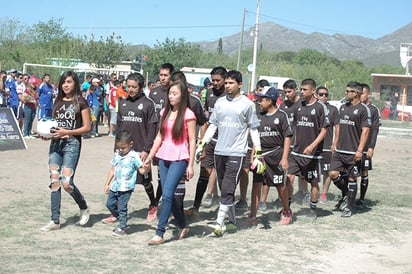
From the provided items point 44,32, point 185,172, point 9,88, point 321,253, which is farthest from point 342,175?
point 44,32

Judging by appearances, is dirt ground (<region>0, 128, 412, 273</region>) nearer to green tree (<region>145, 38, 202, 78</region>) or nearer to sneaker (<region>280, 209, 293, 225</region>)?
sneaker (<region>280, 209, 293, 225</region>)

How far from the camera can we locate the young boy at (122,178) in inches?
275

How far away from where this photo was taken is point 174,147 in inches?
268

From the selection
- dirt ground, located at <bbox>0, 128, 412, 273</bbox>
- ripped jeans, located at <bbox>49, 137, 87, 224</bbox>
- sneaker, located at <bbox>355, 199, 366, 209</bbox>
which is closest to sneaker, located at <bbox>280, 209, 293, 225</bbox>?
dirt ground, located at <bbox>0, 128, 412, 273</bbox>

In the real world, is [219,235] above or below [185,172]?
below

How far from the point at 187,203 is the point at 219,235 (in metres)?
2.31

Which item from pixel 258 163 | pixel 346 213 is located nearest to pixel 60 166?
pixel 258 163

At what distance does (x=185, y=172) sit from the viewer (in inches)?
271

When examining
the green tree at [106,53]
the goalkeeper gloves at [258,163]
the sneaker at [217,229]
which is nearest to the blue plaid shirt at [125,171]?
the sneaker at [217,229]

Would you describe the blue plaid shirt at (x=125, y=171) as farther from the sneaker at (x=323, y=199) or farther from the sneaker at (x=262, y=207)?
the sneaker at (x=323, y=199)

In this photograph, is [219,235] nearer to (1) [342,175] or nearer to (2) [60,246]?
(2) [60,246]

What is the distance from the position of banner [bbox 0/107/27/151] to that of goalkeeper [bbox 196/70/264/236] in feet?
27.7

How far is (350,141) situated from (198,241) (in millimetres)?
3627

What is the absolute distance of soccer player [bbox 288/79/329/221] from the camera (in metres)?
8.70
